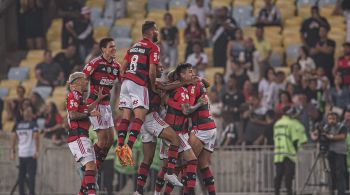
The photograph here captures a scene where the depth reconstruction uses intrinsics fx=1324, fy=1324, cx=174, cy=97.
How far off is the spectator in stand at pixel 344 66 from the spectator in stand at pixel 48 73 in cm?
789

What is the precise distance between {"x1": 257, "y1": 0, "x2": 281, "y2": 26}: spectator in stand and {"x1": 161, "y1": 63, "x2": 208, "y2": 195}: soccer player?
1164cm

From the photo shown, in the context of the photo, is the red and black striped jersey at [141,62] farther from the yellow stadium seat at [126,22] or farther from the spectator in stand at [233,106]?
the yellow stadium seat at [126,22]

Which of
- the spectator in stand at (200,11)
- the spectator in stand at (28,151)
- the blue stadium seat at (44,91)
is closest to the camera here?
the spectator in stand at (28,151)

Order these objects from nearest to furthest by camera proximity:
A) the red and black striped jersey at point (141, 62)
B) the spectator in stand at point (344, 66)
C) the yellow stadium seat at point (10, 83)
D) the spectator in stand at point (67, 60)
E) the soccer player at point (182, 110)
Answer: the red and black striped jersey at point (141, 62), the soccer player at point (182, 110), the spectator in stand at point (344, 66), the spectator in stand at point (67, 60), the yellow stadium seat at point (10, 83)

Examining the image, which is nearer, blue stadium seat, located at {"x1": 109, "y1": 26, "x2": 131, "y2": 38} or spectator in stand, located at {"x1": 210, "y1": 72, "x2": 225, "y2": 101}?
spectator in stand, located at {"x1": 210, "y1": 72, "x2": 225, "y2": 101}

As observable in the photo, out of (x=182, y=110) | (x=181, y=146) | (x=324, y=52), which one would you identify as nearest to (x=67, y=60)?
(x=324, y=52)

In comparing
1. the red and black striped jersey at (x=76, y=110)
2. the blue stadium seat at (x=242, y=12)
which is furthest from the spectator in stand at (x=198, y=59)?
the red and black striped jersey at (x=76, y=110)

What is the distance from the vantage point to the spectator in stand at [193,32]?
36.1 meters

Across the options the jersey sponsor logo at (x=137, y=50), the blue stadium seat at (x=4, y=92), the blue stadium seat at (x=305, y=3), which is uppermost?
the blue stadium seat at (x=305, y=3)

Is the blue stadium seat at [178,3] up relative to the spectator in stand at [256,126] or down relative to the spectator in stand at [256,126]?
up

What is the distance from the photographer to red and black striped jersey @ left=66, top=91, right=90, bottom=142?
23.5 metres

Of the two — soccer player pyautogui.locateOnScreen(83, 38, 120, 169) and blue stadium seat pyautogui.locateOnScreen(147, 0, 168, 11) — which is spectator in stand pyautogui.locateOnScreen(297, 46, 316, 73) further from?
soccer player pyautogui.locateOnScreen(83, 38, 120, 169)

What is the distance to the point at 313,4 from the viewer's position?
121 ft

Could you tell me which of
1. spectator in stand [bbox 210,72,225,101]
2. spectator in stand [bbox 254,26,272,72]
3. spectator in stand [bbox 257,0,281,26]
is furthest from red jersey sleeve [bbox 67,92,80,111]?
spectator in stand [bbox 257,0,281,26]
